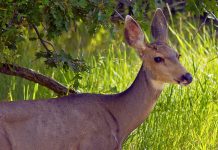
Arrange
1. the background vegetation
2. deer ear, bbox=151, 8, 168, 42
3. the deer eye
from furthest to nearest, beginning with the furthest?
the background vegetation, deer ear, bbox=151, 8, 168, 42, the deer eye

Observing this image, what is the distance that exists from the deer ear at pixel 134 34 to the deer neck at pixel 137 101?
20 cm

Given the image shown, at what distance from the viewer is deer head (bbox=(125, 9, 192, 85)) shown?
6977mm

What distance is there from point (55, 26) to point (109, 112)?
3.50 ft

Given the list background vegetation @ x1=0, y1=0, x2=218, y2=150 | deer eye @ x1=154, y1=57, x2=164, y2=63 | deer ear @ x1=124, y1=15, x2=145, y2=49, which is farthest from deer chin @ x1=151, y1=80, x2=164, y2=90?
background vegetation @ x1=0, y1=0, x2=218, y2=150

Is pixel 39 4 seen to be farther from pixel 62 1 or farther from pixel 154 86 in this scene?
pixel 154 86

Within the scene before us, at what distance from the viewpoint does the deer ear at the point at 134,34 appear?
722cm

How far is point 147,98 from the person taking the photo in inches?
283

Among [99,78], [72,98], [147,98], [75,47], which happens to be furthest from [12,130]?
[75,47]

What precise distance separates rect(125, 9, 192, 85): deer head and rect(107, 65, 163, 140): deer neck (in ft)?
0.23

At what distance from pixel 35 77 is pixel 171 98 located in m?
1.20

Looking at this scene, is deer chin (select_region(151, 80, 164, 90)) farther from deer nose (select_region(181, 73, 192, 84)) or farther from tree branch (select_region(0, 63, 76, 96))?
tree branch (select_region(0, 63, 76, 96))

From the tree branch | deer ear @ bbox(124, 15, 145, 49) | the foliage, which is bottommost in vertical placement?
the tree branch

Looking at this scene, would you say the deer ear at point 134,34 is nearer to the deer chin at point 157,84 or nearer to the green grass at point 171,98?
the deer chin at point 157,84

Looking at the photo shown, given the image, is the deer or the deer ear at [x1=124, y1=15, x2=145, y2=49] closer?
the deer
